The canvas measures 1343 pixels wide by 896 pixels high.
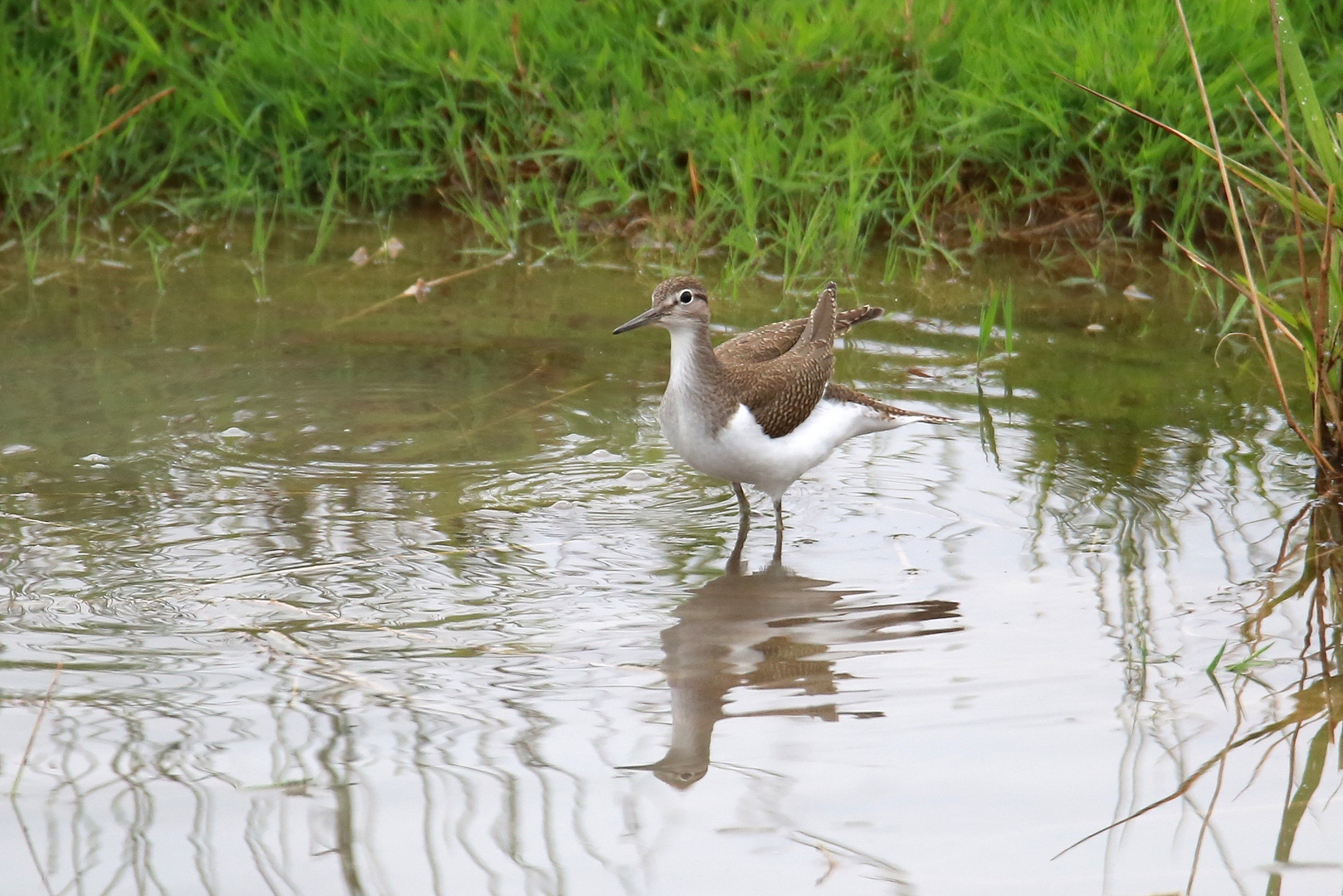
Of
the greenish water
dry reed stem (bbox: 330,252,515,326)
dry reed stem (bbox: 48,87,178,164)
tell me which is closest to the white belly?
the greenish water

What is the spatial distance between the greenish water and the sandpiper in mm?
237

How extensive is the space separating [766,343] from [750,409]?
0.84 m

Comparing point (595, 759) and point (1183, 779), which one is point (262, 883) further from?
point (1183, 779)

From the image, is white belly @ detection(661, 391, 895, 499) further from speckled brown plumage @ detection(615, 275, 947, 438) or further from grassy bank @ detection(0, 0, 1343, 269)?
grassy bank @ detection(0, 0, 1343, 269)

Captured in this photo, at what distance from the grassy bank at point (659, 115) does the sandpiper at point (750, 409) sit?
6.74 ft

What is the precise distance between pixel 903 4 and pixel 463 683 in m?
5.83

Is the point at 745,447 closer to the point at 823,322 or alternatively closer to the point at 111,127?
the point at 823,322

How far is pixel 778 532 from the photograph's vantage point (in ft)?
16.8

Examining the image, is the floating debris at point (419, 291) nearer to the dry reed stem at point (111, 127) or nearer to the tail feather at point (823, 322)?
the dry reed stem at point (111, 127)

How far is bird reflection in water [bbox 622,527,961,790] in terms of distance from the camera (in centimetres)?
384

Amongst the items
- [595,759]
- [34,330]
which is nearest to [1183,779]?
[595,759]

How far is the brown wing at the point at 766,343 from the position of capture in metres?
5.85

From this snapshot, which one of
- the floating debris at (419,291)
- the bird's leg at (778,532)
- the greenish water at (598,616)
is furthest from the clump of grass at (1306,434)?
the floating debris at (419,291)

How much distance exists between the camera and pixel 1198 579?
4.60 meters
